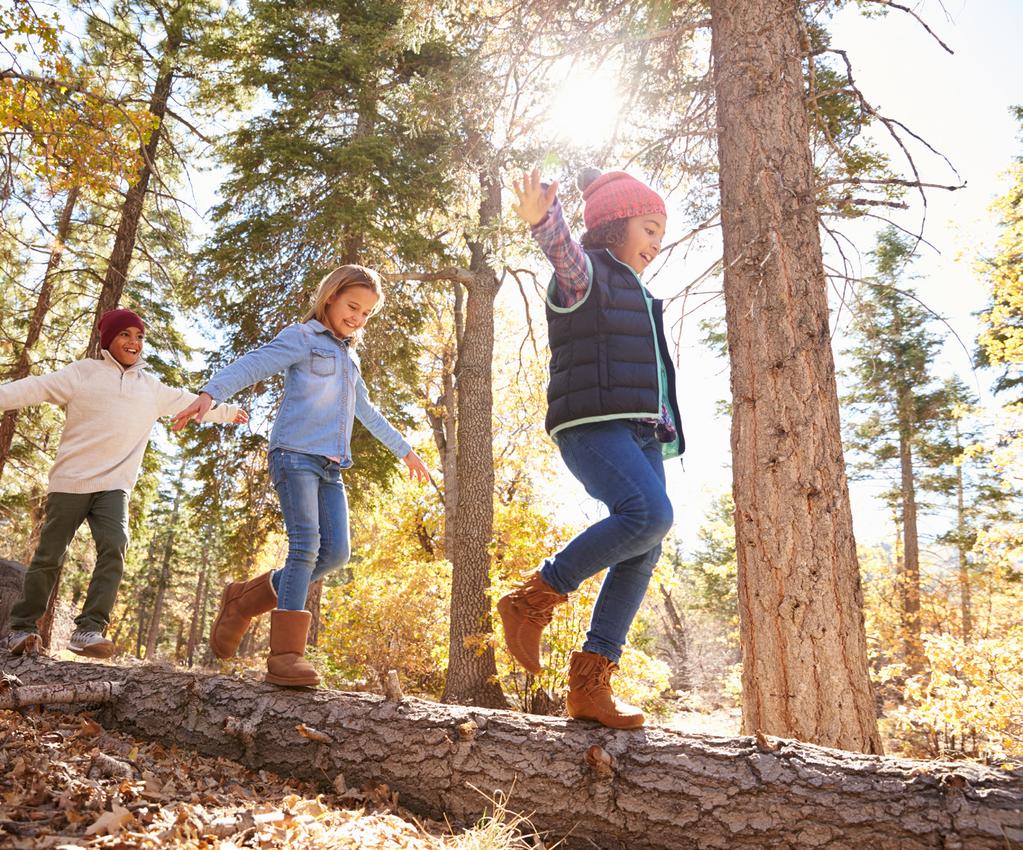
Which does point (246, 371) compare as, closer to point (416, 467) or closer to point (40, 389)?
point (416, 467)

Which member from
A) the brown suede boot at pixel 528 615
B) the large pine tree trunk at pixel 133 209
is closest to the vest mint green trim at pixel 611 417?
the brown suede boot at pixel 528 615

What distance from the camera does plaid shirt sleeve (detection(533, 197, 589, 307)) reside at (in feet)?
8.83

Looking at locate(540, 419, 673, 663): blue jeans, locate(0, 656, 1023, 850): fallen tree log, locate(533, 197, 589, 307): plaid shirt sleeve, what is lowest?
locate(0, 656, 1023, 850): fallen tree log

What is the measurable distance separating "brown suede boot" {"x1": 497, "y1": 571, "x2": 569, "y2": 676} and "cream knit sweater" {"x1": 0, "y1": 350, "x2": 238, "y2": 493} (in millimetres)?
2241

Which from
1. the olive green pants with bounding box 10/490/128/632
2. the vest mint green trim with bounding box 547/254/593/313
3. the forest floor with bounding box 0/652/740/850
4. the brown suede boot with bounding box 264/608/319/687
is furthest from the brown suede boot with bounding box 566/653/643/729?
the olive green pants with bounding box 10/490/128/632

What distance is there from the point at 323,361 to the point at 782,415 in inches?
91.0

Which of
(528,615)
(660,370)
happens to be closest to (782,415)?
(660,370)

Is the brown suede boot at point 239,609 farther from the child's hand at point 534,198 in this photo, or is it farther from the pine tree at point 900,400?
the pine tree at point 900,400

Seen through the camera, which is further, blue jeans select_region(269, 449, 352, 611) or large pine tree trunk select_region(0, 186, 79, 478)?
large pine tree trunk select_region(0, 186, 79, 478)

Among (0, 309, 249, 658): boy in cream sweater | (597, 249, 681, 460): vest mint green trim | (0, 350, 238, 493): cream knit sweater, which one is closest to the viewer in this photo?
(597, 249, 681, 460): vest mint green trim

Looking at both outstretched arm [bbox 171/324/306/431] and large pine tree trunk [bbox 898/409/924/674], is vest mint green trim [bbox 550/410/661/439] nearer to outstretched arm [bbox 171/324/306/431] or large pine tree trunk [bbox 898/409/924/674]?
outstretched arm [bbox 171/324/306/431]

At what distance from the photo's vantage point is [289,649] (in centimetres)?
315

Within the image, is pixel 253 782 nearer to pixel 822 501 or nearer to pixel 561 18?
pixel 822 501

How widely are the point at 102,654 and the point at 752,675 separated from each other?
11.8 ft
